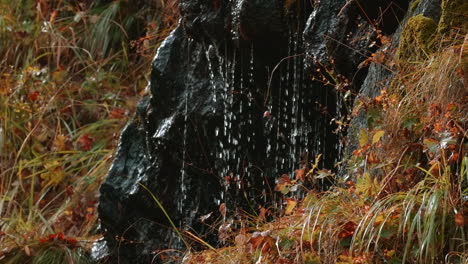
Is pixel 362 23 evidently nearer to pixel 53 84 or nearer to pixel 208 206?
pixel 208 206

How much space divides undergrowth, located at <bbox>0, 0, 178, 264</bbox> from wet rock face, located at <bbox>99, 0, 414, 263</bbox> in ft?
2.20

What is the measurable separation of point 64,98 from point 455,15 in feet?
14.1

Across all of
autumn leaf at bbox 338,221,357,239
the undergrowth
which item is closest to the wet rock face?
the undergrowth

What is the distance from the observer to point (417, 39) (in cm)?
405

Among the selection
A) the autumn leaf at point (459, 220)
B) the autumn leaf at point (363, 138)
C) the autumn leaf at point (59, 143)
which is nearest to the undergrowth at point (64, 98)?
the autumn leaf at point (59, 143)

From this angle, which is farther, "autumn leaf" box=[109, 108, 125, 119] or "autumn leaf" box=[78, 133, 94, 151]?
"autumn leaf" box=[109, 108, 125, 119]

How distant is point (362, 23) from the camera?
455 centimetres

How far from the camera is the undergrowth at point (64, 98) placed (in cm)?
664

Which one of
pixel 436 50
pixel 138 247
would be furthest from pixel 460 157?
pixel 138 247

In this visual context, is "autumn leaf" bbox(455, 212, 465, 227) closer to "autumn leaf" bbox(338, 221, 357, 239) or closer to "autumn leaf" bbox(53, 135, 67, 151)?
"autumn leaf" bbox(338, 221, 357, 239)

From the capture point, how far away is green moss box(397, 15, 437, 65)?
13.3 ft

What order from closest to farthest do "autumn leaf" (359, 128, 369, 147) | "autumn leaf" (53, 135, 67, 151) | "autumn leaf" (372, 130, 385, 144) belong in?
1. "autumn leaf" (372, 130, 385, 144)
2. "autumn leaf" (359, 128, 369, 147)
3. "autumn leaf" (53, 135, 67, 151)

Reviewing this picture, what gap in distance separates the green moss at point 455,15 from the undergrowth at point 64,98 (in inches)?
106

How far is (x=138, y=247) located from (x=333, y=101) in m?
1.44
